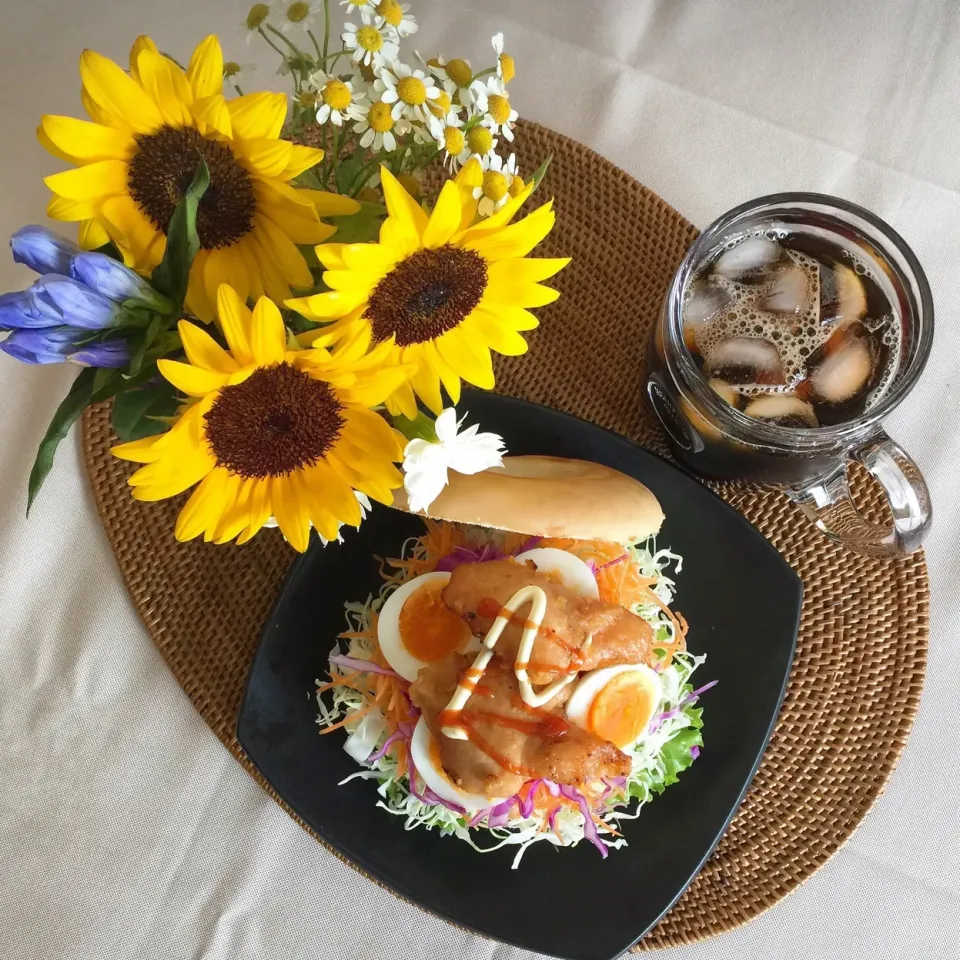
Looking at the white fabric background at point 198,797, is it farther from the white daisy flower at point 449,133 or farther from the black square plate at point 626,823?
the white daisy flower at point 449,133

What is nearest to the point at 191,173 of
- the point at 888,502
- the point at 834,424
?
the point at 834,424

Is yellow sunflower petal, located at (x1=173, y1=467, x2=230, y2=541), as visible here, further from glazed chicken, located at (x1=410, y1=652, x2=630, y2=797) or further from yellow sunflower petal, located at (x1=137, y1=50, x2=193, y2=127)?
glazed chicken, located at (x1=410, y1=652, x2=630, y2=797)

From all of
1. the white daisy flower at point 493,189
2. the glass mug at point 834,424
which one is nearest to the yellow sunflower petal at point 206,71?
the white daisy flower at point 493,189

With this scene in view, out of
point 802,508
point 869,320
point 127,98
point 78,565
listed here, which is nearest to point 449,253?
point 127,98

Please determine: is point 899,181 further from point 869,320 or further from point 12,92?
point 12,92

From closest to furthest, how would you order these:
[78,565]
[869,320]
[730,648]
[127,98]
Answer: [127,98], [869,320], [730,648], [78,565]

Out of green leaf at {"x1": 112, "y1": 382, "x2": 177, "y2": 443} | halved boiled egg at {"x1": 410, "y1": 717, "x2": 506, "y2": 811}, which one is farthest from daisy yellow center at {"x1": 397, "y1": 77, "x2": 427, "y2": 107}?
halved boiled egg at {"x1": 410, "y1": 717, "x2": 506, "y2": 811}

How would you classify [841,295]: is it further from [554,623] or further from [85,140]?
[85,140]
